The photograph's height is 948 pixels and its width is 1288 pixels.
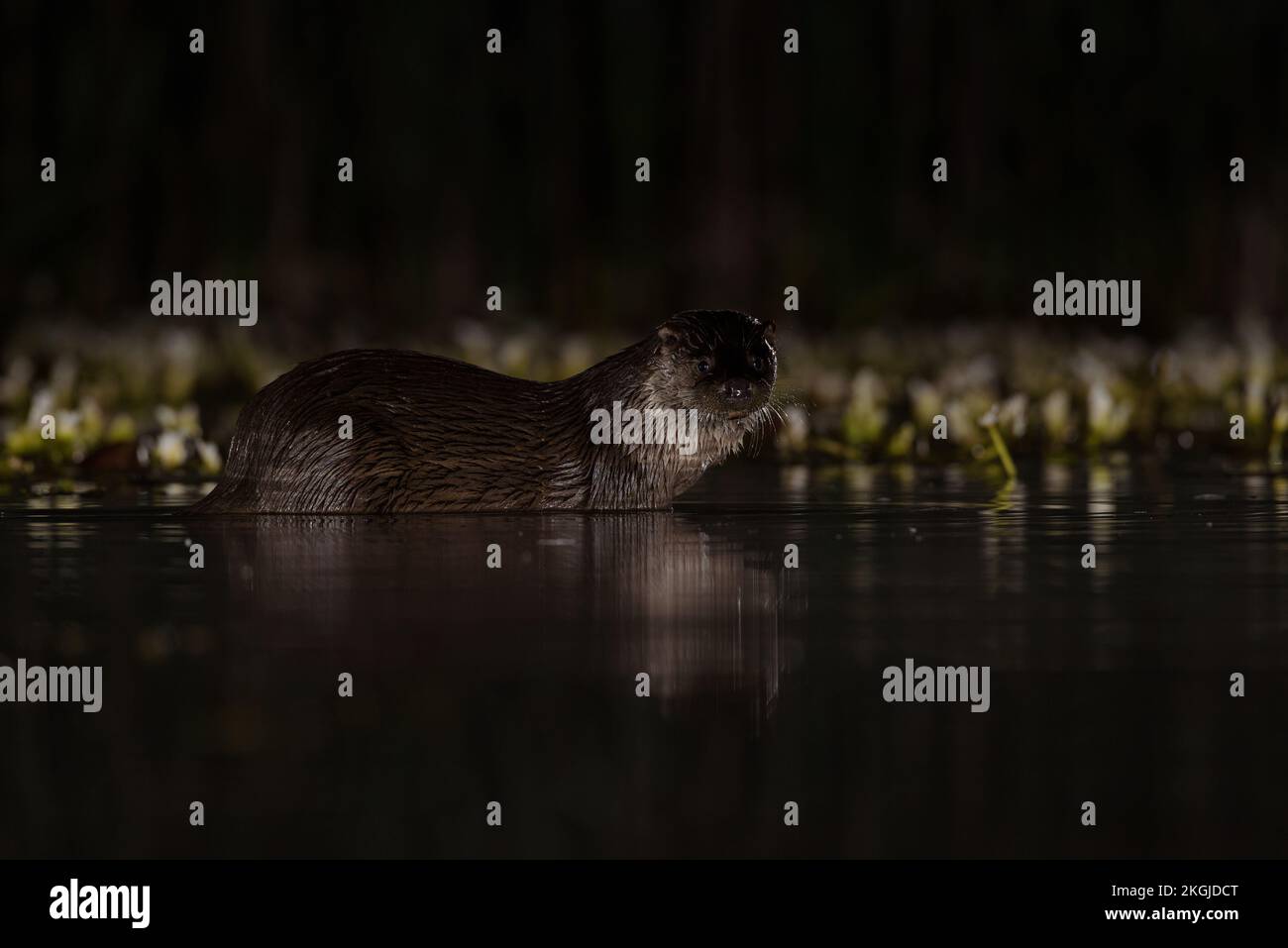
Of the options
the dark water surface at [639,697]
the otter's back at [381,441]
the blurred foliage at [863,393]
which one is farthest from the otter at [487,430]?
the dark water surface at [639,697]

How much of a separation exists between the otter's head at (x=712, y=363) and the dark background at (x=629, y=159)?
16.6m

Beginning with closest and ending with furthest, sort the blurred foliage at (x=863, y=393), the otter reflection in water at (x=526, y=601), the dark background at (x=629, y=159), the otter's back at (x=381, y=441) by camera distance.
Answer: the otter reflection in water at (x=526, y=601) < the otter's back at (x=381, y=441) < the blurred foliage at (x=863, y=393) < the dark background at (x=629, y=159)

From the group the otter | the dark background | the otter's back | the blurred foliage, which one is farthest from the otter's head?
the dark background

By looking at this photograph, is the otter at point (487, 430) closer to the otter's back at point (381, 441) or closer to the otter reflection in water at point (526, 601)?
the otter's back at point (381, 441)

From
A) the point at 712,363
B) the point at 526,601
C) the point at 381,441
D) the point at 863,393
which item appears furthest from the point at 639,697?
the point at 863,393

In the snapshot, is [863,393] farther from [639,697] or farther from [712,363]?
[639,697]

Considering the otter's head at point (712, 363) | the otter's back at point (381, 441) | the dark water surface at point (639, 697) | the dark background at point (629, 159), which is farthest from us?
the dark background at point (629, 159)

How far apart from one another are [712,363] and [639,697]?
258 inches

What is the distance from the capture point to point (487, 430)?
45.1 feet

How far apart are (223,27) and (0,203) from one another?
6.58 meters

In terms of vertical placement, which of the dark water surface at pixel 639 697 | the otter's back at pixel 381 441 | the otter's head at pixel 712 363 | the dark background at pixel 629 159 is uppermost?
the dark background at pixel 629 159

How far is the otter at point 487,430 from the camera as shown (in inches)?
535

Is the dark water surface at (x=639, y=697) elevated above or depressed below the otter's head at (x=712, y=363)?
below

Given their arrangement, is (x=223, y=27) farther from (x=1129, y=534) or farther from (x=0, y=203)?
(x=1129, y=534)
